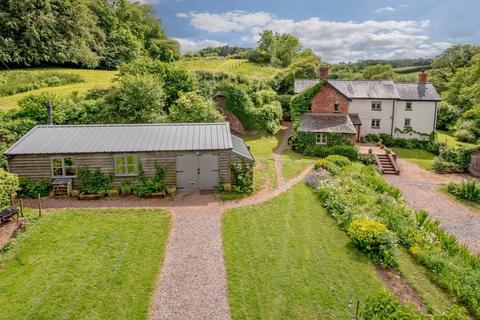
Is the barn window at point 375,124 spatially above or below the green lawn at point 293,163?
above

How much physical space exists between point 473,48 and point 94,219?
3275 inches

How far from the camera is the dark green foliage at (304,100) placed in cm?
3172

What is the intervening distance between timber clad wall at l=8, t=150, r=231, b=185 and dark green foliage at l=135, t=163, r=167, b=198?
0.22m

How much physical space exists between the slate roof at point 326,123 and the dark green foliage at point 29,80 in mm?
23600

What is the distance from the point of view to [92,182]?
1822 cm

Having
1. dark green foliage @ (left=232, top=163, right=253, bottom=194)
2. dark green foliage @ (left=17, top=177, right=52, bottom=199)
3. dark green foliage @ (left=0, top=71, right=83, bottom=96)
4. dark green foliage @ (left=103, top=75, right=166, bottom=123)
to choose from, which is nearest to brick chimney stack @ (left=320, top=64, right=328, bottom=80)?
dark green foliage @ (left=103, top=75, right=166, bottom=123)

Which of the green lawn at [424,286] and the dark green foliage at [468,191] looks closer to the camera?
the green lawn at [424,286]

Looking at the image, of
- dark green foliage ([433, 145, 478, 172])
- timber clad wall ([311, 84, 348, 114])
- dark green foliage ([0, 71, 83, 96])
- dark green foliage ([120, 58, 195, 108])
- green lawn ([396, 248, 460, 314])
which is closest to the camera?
green lawn ([396, 248, 460, 314])

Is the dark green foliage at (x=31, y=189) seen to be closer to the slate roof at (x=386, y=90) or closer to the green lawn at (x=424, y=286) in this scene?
the green lawn at (x=424, y=286)

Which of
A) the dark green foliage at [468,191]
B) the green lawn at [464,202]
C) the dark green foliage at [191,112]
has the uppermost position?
the dark green foliage at [191,112]

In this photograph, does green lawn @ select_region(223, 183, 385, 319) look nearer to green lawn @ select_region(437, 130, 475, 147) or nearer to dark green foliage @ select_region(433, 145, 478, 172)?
dark green foliage @ select_region(433, 145, 478, 172)

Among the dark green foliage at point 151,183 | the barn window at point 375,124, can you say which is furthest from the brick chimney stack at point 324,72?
the dark green foliage at point 151,183

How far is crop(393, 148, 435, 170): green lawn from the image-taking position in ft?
97.6

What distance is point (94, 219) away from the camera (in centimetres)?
1531
